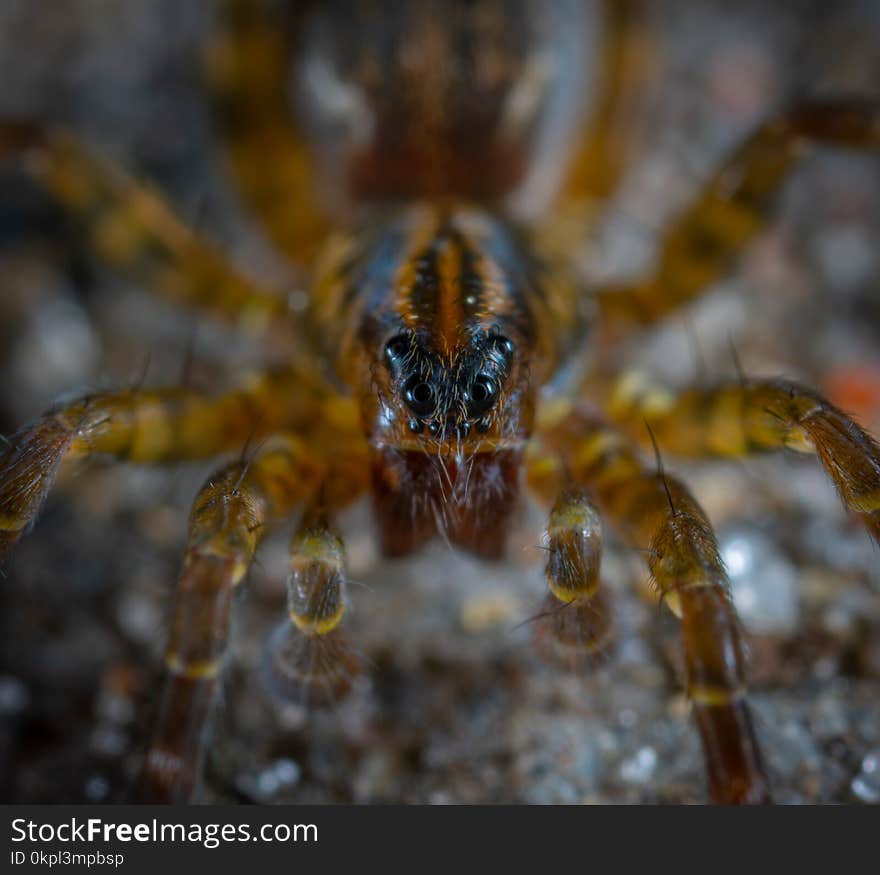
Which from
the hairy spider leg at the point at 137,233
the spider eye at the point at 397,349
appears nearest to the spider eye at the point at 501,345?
the spider eye at the point at 397,349

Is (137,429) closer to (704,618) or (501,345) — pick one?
(501,345)

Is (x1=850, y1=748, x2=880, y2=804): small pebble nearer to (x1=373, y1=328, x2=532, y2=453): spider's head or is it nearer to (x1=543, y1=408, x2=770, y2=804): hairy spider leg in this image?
(x1=543, y1=408, x2=770, y2=804): hairy spider leg

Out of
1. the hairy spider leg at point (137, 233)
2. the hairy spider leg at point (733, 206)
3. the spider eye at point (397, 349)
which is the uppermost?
the hairy spider leg at point (137, 233)

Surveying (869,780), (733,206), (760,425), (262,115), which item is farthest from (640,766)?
(262,115)

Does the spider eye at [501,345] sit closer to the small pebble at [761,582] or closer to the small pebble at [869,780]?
the small pebble at [761,582]

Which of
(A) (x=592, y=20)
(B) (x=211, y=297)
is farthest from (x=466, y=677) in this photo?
(A) (x=592, y=20)

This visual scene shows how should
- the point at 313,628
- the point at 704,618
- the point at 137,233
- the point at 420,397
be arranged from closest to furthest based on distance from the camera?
the point at 704,618, the point at 313,628, the point at 420,397, the point at 137,233

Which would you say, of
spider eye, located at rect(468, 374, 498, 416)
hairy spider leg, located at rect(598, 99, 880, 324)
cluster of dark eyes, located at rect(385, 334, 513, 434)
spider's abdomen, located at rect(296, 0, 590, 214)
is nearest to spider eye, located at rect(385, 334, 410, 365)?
cluster of dark eyes, located at rect(385, 334, 513, 434)
